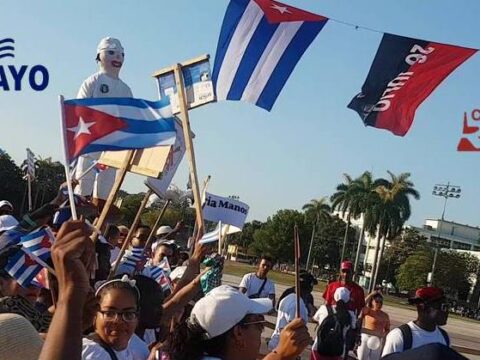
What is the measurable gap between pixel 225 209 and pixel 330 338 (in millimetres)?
1707

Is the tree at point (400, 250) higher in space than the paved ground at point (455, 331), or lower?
higher

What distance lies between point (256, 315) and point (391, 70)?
19.3 ft

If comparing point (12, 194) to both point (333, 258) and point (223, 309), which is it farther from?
point (223, 309)

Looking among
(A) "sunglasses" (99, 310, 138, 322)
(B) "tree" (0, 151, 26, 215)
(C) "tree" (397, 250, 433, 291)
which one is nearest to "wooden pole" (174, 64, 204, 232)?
(A) "sunglasses" (99, 310, 138, 322)

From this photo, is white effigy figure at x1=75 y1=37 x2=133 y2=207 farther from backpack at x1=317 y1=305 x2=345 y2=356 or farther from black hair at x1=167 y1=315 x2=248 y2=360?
black hair at x1=167 y1=315 x2=248 y2=360

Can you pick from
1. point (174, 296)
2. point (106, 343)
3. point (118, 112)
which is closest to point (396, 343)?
point (174, 296)

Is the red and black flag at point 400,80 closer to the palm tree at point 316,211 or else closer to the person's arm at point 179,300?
the person's arm at point 179,300

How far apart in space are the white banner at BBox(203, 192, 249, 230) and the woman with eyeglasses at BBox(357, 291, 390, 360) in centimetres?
286

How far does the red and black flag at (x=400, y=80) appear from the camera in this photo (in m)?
8.27

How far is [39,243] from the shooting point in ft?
12.8

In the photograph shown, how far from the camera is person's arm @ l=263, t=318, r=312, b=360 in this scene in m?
2.73

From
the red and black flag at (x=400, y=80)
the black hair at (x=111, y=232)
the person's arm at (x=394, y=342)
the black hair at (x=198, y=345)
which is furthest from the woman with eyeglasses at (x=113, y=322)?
the red and black flag at (x=400, y=80)

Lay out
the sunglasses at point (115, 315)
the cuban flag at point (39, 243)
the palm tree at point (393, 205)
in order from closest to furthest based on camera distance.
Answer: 1. the sunglasses at point (115, 315)
2. the cuban flag at point (39, 243)
3. the palm tree at point (393, 205)

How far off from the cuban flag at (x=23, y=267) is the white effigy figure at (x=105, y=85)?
397cm
